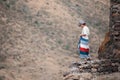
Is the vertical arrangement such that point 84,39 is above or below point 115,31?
below

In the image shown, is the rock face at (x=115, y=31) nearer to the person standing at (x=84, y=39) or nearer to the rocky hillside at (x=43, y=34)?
the rocky hillside at (x=43, y=34)

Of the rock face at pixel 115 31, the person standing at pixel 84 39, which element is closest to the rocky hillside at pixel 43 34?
the person standing at pixel 84 39

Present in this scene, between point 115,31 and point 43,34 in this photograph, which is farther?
point 43,34

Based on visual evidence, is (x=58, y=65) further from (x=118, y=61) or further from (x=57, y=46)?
(x=118, y=61)

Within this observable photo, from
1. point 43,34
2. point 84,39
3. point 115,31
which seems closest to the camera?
point 115,31

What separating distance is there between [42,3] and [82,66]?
8590mm

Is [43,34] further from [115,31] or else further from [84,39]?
[115,31]

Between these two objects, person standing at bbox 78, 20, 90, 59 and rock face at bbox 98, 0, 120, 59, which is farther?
person standing at bbox 78, 20, 90, 59

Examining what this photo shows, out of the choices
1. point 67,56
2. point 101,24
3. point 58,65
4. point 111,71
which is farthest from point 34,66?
point 101,24

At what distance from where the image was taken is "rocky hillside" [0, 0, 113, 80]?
1077 centimetres

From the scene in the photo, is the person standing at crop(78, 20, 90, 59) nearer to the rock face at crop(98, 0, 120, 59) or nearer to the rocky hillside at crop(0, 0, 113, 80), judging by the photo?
the rocky hillside at crop(0, 0, 113, 80)

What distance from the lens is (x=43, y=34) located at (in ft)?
44.7

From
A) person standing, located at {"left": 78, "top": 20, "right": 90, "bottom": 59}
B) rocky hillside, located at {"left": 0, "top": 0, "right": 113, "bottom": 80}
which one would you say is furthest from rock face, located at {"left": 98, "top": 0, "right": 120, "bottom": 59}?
person standing, located at {"left": 78, "top": 20, "right": 90, "bottom": 59}

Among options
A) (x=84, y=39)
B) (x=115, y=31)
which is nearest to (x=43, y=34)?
(x=84, y=39)
